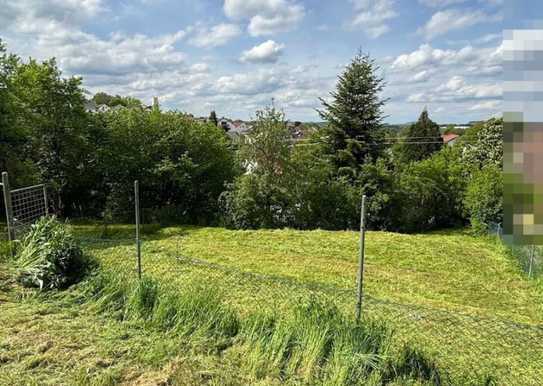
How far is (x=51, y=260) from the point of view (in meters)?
3.88

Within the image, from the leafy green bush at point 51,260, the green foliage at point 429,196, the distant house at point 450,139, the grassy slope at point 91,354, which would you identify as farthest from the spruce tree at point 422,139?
the grassy slope at point 91,354

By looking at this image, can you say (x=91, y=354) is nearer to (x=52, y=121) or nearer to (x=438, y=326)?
(x=438, y=326)

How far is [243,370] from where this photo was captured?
8.46 feet

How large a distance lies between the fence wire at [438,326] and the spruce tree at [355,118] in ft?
24.8

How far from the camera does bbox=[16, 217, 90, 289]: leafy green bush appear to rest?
382cm

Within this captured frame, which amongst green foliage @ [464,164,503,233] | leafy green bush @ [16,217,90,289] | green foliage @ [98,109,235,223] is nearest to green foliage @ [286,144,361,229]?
green foliage @ [98,109,235,223]

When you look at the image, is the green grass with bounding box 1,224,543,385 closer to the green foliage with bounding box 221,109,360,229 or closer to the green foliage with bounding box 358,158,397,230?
the green foliage with bounding box 221,109,360,229

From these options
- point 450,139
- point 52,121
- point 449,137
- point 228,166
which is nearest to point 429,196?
point 228,166

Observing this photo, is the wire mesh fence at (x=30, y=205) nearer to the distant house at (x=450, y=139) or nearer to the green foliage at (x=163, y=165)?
the green foliage at (x=163, y=165)

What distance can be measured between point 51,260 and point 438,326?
13.3ft

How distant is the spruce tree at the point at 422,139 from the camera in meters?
24.4

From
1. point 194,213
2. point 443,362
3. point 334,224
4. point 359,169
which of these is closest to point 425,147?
point 359,169

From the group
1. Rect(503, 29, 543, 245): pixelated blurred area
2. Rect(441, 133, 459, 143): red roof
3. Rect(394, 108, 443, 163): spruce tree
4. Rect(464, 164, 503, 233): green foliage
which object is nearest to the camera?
Rect(503, 29, 543, 245): pixelated blurred area

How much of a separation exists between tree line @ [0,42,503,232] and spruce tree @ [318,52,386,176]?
3 cm
